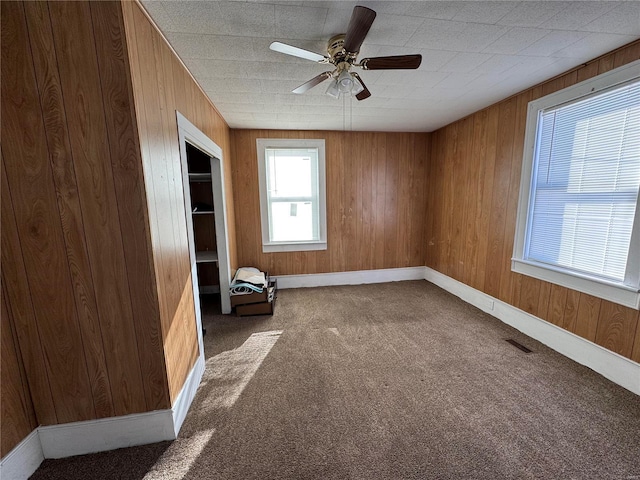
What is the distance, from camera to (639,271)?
68.3 inches

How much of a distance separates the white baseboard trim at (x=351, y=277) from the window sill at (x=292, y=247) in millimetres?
422

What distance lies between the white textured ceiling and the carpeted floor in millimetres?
Answer: 2382

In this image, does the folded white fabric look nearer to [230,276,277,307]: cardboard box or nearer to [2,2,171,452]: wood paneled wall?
[230,276,277,307]: cardboard box

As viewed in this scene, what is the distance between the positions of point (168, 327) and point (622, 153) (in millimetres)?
3318

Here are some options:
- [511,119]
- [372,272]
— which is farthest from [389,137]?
[372,272]

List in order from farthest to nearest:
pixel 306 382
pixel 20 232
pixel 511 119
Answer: pixel 511 119 < pixel 306 382 < pixel 20 232

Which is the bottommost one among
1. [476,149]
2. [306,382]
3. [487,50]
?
[306,382]

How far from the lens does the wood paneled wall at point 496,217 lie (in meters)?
1.91

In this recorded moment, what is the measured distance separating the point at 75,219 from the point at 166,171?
1.69ft

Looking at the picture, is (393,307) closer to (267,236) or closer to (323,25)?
(267,236)

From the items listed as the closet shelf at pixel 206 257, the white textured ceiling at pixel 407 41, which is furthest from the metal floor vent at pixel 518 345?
the closet shelf at pixel 206 257

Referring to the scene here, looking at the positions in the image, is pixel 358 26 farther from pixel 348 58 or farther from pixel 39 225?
pixel 39 225

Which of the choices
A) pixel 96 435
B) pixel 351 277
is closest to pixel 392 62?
pixel 96 435

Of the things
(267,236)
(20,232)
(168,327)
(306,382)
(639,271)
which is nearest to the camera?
(20,232)
